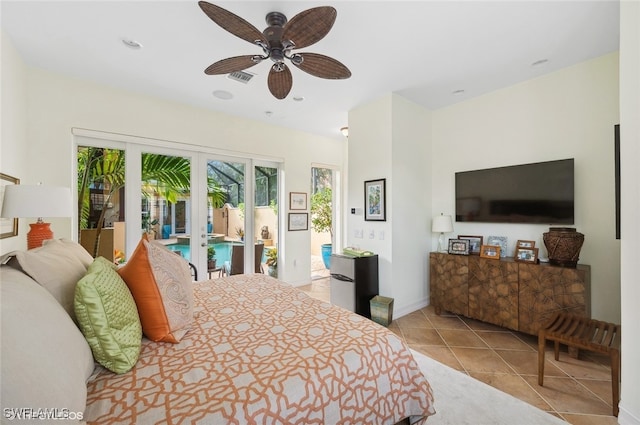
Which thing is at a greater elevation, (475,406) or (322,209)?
(322,209)

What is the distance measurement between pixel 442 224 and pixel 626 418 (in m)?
2.16

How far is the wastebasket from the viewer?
10.1 feet

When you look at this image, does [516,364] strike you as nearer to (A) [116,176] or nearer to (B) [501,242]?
(B) [501,242]

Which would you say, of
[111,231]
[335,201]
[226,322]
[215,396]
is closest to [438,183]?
[335,201]

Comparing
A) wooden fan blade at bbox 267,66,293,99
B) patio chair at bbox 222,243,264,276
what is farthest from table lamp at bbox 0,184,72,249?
patio chair at bbox 222,243,264,276

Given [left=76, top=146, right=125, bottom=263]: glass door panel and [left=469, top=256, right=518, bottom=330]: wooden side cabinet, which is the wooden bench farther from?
[left=76, top=146, right=125, bottom=263]: glass door panel

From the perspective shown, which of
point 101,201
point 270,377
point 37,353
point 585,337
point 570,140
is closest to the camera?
point 37,353

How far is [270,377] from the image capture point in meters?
1.00

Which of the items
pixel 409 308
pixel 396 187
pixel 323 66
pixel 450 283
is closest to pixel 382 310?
pixel 409 308

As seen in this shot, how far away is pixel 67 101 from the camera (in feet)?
9.34

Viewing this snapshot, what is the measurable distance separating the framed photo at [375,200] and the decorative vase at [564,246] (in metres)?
1.61

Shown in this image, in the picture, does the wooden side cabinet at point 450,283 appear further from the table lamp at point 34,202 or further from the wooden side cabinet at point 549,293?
the table lamp at point 34,202

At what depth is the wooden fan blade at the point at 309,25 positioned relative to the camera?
1.50 m

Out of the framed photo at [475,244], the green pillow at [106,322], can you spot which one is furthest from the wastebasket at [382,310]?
the green pillow at [106,322]
